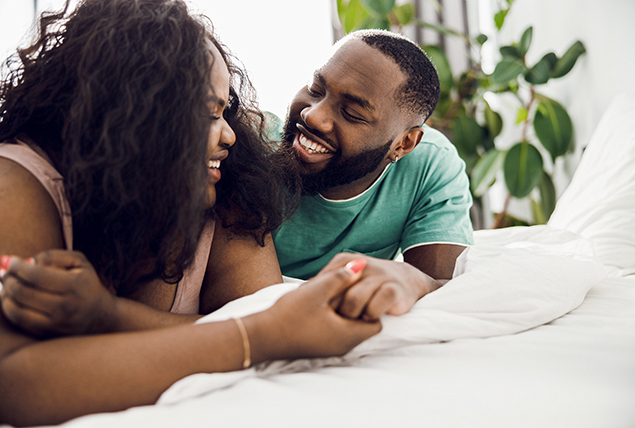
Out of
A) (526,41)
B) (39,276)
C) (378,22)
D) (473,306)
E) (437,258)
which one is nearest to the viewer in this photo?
(39,276)

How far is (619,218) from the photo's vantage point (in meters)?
1.26

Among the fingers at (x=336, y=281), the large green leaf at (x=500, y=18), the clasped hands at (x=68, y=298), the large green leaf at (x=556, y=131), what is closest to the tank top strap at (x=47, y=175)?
the clasped hands at (x=68, y=298)

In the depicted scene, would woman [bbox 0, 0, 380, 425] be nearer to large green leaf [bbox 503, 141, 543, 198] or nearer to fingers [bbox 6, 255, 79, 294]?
fingers [bbox 6, 255, 79, 294]

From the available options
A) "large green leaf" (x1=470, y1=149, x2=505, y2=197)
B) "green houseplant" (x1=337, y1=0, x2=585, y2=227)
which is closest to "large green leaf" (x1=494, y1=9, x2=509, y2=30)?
"green houseplant" (x1=337, y1=0, x2=585, y2=227)

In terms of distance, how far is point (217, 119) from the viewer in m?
0.81

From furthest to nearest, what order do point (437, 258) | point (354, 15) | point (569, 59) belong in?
point (354, 15), point (569, 59), point (437, 258)

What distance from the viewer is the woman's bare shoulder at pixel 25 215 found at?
59cm

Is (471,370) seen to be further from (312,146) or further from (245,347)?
(312,146)

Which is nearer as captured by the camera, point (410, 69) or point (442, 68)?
point (410, 69)

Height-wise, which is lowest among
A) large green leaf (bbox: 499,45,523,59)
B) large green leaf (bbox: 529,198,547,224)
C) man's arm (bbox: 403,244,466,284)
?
large green leaf (bbox: 529,198,547,224)

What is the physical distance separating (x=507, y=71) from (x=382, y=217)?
1.27 meters

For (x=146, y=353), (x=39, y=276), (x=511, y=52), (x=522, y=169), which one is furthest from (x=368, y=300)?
(x=511, y=52)

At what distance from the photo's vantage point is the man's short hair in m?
1.21

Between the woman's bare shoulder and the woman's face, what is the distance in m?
0.22
